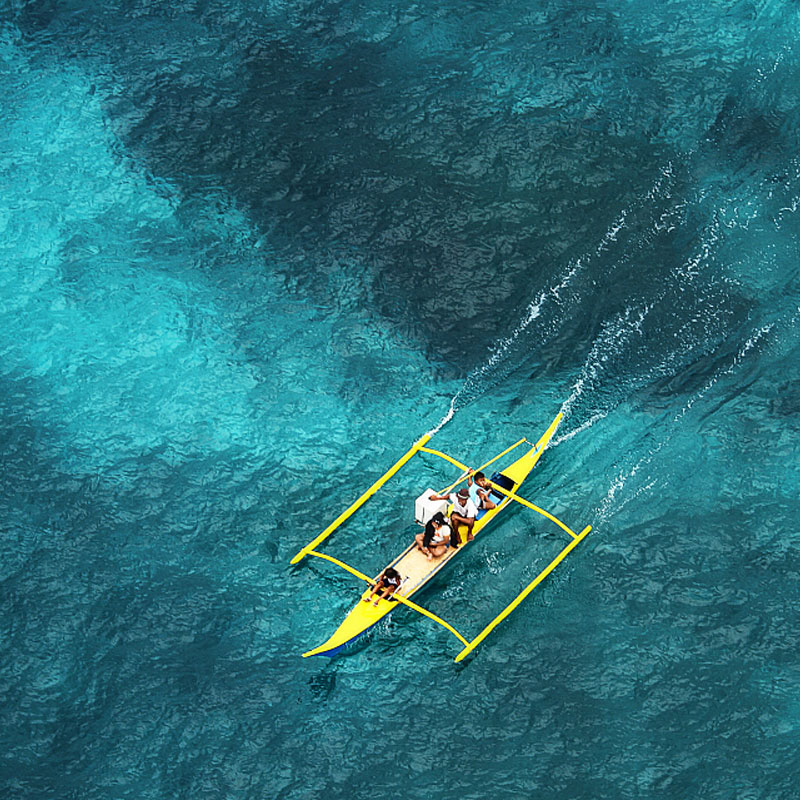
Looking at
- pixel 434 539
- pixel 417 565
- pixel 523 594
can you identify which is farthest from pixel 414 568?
pixel 523 594

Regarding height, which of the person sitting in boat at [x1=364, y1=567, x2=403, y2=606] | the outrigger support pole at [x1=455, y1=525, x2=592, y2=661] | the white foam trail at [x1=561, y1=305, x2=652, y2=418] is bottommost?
the outrigger support pole at [x1=455, y1=525, x2=592, y2=661]

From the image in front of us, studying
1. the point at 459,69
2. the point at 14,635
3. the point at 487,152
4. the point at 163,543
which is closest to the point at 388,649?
the point at 163,543

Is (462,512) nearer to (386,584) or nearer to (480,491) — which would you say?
(480,491)

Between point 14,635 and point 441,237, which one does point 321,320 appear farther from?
point 14,635

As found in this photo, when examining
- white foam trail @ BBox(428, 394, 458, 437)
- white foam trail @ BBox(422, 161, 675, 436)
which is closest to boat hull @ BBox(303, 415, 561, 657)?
white foam trail @ BBox(428, 394, 458, 437)

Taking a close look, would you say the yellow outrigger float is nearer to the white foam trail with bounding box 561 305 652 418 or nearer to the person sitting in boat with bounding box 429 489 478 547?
the person sitting in boat with bounding box 429 489 478 547

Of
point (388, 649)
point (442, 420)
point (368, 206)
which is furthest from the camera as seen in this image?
point (368, 206)
